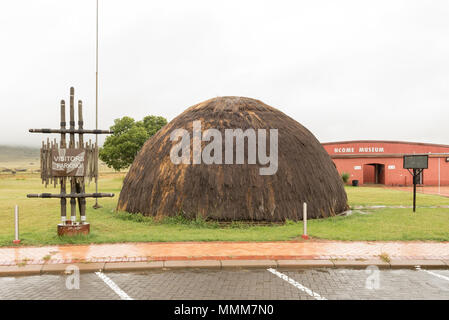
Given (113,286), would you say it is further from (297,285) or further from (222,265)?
(297,285)

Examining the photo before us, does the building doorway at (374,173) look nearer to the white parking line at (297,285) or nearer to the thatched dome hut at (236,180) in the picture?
the thatched dome hut at (236,180)

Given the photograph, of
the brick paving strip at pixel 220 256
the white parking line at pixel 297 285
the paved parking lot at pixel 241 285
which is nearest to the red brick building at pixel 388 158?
the brick paving strip at pixel 220 256

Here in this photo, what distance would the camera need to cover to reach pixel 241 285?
635cm

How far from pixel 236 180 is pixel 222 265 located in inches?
206

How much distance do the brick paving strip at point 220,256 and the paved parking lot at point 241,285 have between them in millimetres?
240

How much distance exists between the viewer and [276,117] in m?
15.1

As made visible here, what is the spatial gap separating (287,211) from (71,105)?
7.56 metres

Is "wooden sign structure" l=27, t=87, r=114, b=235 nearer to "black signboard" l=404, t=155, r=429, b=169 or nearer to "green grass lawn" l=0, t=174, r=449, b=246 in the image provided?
"green grass lawn" l=0, t=174, r=449, b=246

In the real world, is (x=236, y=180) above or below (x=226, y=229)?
above

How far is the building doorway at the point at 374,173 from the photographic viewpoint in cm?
4240

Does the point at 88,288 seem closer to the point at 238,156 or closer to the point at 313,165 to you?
the point at 238,156

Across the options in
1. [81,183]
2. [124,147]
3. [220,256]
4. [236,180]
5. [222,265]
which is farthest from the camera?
[124,147]

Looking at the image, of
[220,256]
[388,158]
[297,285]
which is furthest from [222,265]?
[388,158]

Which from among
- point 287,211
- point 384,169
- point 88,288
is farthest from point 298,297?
point 384,169
